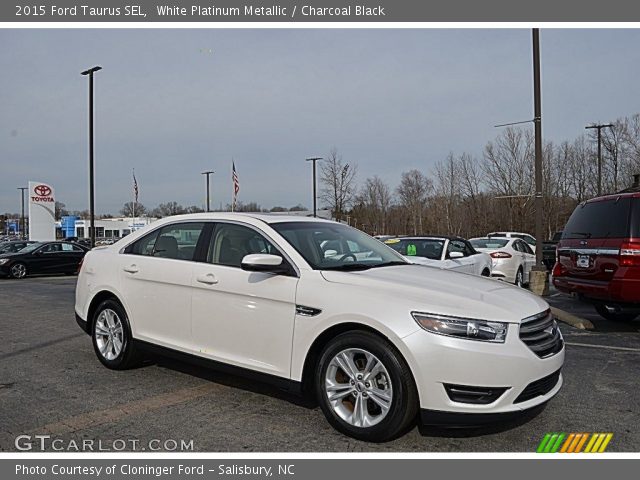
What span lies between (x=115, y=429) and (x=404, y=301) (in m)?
2.28

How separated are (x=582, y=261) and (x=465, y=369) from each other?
5.28m

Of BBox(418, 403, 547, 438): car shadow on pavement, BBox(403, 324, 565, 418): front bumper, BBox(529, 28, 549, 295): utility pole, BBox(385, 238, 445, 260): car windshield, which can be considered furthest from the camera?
BBox(529, 28, 549, 295): utility pole

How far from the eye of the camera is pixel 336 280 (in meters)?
4.25

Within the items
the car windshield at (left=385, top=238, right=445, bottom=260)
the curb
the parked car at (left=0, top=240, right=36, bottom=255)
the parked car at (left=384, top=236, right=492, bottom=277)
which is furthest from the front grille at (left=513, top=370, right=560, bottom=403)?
the parked car at (left=0, top=240, right=36, bottom=255)

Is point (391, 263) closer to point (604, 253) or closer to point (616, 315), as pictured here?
point (604, 253)

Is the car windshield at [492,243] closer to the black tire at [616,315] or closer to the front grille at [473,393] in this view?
the black tire at [616,315]

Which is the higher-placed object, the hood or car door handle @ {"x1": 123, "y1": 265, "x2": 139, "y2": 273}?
car door handle @ {"x1": 123, "y1": 265, "x2": 139, "y2": 273}

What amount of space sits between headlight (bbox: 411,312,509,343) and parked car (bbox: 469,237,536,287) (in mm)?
10237

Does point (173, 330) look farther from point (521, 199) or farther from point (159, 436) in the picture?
point (521, 199)

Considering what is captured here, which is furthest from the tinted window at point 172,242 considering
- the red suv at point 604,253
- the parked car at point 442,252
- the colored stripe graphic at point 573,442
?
the red suv at point 604,253

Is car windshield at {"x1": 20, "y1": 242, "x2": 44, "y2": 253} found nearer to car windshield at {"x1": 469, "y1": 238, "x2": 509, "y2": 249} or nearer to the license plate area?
car windshield at {"x1": 469, "y1": 238, "x2": 509, "y2": 249}

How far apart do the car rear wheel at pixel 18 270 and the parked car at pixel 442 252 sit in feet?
48.5

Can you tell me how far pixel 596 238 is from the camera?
791cm

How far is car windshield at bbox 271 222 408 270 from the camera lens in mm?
4691
